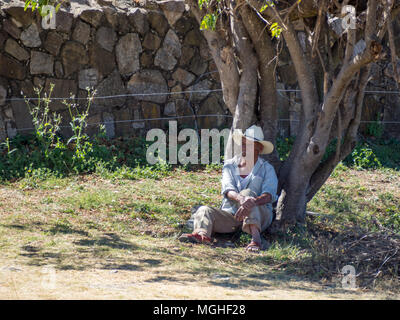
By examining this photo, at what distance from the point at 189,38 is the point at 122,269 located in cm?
607

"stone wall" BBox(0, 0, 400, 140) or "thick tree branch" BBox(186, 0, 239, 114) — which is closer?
"thick tree branch" BBox(186, 0, 239, 114)

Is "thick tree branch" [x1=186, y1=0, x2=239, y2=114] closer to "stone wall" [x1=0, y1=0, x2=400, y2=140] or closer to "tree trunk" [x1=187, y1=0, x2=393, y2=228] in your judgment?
"tree trunk" [x1=187, y1=0, x2=393, y2=228]

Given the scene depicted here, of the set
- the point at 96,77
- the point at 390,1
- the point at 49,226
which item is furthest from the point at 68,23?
the point at 390,1

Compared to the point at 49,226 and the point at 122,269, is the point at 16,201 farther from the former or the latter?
the point at 122,269

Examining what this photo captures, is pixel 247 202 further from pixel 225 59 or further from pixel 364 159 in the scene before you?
pixel 364 159

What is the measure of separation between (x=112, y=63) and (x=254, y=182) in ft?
14.8

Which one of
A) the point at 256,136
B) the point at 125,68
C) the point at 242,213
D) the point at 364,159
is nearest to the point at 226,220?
the point at 242,213

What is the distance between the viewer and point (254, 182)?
5465 millimetres

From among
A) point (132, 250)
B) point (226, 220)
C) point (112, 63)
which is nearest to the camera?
point (132, 250)

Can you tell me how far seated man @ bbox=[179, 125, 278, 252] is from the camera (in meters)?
5.25

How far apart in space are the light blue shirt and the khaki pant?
0.08 meters

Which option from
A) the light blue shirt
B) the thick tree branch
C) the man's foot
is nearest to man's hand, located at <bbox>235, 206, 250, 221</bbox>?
the light blue shirt

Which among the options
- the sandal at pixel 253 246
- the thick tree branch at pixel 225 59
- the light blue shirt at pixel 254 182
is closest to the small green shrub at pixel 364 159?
the thick tree branch at pixel 225 59

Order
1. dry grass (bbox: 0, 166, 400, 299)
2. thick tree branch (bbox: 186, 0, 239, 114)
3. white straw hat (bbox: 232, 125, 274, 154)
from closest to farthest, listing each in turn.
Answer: dry grass (bbox: 0, 166, 400, 299) < white straw hat (bbox: 232, 125, 274, 154) < thick tree branch (bbox: 186, 0, 239, 114)
